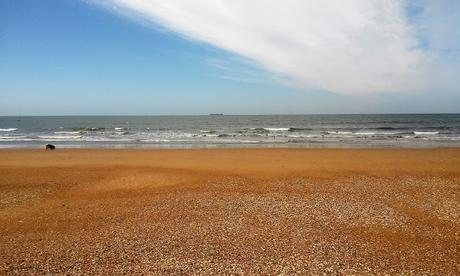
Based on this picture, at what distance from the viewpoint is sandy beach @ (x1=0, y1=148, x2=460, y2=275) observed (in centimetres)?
569

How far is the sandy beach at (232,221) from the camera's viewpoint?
5688 millimetres

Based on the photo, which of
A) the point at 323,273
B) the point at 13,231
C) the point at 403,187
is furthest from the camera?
the point at 403,187

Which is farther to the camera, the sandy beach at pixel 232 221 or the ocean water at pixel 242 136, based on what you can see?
the ocean water at pixel 242 136

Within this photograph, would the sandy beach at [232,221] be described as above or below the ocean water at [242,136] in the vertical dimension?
below

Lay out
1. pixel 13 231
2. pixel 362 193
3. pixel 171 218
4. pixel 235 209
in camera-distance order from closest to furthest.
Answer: pixel 13 231 < pixel 171 218 < pixel 235 209 < pixel 362 193

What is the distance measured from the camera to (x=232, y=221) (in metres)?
7.77

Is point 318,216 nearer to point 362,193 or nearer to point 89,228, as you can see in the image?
point 362,193

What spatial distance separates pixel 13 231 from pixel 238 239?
16.7 ft

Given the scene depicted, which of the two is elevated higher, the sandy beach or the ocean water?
the ocean water

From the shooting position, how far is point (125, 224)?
7.66 m

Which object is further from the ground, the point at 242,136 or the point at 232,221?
the point at 242,136

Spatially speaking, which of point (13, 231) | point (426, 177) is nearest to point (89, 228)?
point (13, 231)

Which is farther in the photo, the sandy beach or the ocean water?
the ocean water

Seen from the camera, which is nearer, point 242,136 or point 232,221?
point 232,221
